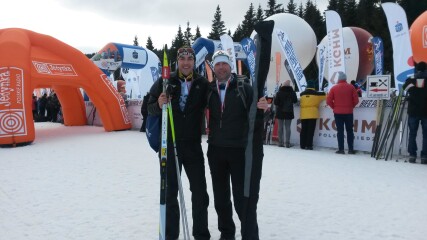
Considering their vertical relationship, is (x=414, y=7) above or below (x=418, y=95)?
above

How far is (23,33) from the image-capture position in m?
10.6

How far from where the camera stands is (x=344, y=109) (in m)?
7.84

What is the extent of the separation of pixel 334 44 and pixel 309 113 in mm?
4436

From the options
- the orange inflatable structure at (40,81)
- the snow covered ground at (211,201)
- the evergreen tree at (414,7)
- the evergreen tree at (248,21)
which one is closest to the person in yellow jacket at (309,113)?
Result: the snow covered ground at (211,201)

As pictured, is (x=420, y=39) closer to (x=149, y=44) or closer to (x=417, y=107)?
(x=417, y=107)

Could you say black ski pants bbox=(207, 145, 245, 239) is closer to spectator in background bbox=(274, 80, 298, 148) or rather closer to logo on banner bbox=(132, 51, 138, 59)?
spectator in background bbox=(274, 80, 298, 148)

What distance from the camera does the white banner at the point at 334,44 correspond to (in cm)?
1186

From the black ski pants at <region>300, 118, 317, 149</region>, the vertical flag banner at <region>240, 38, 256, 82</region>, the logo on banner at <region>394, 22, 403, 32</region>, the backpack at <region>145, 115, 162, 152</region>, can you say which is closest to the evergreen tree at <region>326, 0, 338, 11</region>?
the vertical flag banner at <region>240, 38, 256, 82</region>

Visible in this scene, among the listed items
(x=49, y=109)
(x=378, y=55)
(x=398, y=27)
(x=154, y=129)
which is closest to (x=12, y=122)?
(x=154, y=129)

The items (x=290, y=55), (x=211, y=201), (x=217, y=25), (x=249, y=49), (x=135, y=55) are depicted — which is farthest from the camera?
(x=217, y=25)

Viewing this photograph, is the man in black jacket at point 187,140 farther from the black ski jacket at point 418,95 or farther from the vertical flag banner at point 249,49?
the vertical flag banner at point 249,49

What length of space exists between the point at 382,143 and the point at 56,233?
6.17 meters

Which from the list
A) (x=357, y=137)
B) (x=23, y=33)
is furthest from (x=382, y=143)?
(x=23, y=33)

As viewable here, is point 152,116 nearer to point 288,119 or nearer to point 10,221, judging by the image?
point 10,221
